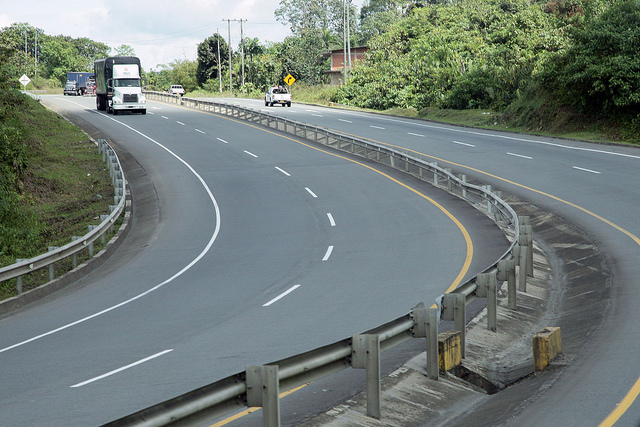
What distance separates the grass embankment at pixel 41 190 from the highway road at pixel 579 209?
1312 centimetres

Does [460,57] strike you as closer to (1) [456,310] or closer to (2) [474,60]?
(2) [474,60]

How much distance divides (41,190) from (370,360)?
84.5ft

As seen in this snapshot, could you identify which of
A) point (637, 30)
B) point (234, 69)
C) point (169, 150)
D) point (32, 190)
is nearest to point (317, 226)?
point (32, 190)

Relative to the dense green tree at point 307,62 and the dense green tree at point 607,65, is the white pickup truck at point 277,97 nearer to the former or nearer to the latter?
the dense green tree at point 307,62

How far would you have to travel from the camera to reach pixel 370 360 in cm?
707

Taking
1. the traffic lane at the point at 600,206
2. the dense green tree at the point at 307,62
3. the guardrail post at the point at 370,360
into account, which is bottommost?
the traffic lane at the point at 600,206

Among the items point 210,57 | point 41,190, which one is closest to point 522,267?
point 41,190

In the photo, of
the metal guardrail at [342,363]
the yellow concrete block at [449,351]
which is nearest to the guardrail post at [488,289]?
the metal guardrail at [342,363]

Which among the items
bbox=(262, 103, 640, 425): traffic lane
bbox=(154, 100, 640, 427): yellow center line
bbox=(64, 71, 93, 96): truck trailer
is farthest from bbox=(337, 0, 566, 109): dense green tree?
bbox=(64, 71, 93, 96): truck trailer

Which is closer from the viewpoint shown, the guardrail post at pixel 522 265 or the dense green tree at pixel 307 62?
the guardrail post at pixel 522 265

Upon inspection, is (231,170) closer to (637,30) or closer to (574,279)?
(574,279)

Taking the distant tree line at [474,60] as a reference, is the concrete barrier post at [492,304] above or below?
below

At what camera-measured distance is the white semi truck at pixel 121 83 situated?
55156 millimetres

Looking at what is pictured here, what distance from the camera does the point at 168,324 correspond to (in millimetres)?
12445
